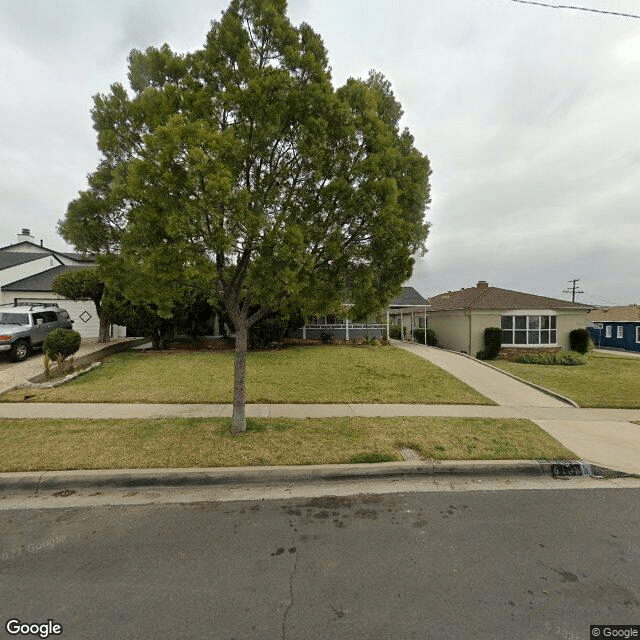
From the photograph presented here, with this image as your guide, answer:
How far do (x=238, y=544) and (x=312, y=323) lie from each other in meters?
16.6

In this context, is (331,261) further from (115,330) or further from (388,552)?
(115,330)

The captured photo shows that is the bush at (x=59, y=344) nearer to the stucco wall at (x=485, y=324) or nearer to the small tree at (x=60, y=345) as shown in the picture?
the small tree at (x=60, y=345)

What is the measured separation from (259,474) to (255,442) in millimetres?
993

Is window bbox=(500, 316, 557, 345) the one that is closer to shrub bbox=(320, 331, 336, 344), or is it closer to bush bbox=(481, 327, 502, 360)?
bush bbox=(481, 327, 502, 360)

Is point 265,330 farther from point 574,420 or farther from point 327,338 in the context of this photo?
point 574,420

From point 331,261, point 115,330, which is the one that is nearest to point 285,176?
point 331,261

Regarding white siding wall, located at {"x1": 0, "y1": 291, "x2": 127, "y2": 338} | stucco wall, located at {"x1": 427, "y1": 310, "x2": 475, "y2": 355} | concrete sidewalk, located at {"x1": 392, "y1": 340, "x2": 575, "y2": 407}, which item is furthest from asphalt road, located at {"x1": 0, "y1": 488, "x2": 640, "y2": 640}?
white siding wall, located at {"x1": 0, "y1": 291, "x2": 127, "y2": 338}

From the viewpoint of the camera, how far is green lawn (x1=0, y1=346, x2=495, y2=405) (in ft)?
26.8

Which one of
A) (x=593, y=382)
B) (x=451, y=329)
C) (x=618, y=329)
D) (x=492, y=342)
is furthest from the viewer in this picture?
(x=618, y=329)

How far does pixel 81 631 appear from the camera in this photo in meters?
2.25

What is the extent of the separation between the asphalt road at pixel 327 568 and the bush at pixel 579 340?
17.9 m

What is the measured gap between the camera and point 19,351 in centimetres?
1121

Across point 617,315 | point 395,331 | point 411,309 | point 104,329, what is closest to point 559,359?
point 411,309

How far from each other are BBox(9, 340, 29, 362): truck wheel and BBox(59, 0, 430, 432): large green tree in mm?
8429
